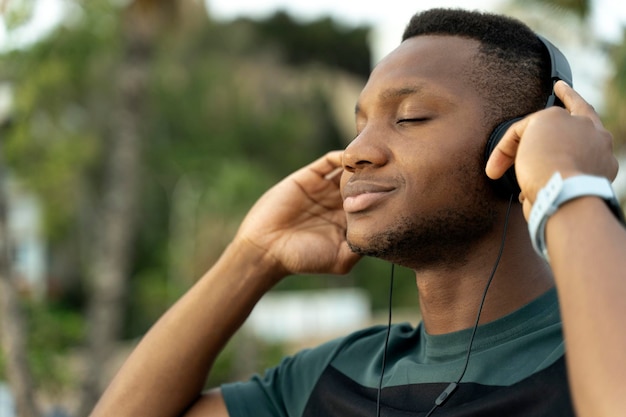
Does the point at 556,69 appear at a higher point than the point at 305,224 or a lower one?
higher

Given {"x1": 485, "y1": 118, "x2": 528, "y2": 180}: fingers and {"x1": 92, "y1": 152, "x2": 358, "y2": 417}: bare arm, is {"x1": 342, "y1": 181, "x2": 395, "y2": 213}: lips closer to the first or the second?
{"x1": 485, "y1": 118, "x2": 528, "y2": 180}: fingers

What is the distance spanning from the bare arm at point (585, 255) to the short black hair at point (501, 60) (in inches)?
16.4

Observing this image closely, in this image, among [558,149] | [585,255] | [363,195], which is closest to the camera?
[585,255]

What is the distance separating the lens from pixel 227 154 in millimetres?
39688

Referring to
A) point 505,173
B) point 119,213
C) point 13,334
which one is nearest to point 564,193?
point 505,173

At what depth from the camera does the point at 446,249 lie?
8.39 feet

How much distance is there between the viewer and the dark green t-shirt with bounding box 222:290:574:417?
2.32m

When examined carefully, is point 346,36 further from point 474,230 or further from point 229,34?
point 474,230

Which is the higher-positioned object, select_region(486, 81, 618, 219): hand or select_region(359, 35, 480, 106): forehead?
select_region(359, 35, 480, 106): forehead

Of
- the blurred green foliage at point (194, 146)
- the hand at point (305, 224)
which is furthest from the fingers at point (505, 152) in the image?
the blurred green foliage at point (194, 146)

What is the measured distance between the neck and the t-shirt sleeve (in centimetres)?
47

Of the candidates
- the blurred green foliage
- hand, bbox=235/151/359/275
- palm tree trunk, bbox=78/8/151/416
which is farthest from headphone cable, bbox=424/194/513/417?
the blurred green foliage

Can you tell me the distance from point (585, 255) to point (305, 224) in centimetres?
146

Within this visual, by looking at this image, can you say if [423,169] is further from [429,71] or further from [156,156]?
[156,156]
